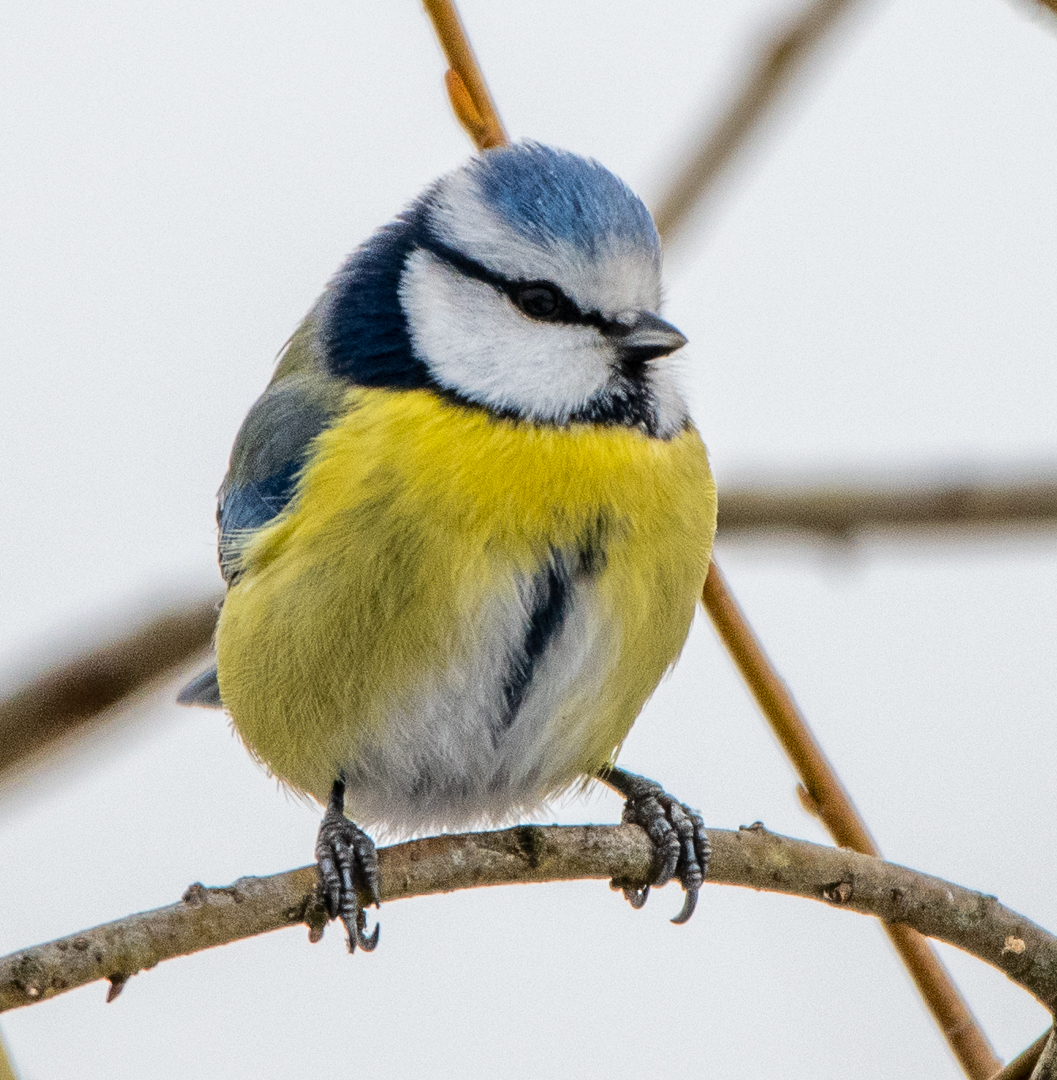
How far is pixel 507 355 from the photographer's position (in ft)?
6.24

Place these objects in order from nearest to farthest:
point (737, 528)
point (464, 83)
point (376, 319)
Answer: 1. point (464, 83)
2. point (376, 319)
3. point (737, 528)

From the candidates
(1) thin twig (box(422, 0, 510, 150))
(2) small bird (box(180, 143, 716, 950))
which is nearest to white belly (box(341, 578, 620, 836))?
(2) small bird (box(180, 143, 716, 950))

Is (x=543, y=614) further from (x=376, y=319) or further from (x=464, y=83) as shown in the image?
(x=464, y=83)

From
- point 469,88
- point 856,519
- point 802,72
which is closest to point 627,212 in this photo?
point 802,72

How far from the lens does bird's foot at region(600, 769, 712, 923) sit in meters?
1.86

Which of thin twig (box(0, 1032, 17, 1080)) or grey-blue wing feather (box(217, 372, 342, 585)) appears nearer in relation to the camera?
thin twig (box(0, 1032, 17, 1080))

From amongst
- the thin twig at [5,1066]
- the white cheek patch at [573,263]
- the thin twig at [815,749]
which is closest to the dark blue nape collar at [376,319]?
the white cheek patch at [573,263]

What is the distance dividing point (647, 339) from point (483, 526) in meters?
0.32

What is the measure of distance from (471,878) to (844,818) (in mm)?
415

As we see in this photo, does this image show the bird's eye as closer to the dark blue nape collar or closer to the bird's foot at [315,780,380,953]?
the dark blue nape collar

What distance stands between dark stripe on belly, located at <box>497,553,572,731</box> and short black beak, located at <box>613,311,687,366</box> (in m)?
0.29

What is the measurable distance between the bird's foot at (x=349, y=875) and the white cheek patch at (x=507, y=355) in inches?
23.4

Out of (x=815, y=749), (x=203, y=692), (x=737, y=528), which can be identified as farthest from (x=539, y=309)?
(x=203, y=692)

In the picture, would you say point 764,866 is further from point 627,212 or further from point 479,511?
point 627,212
